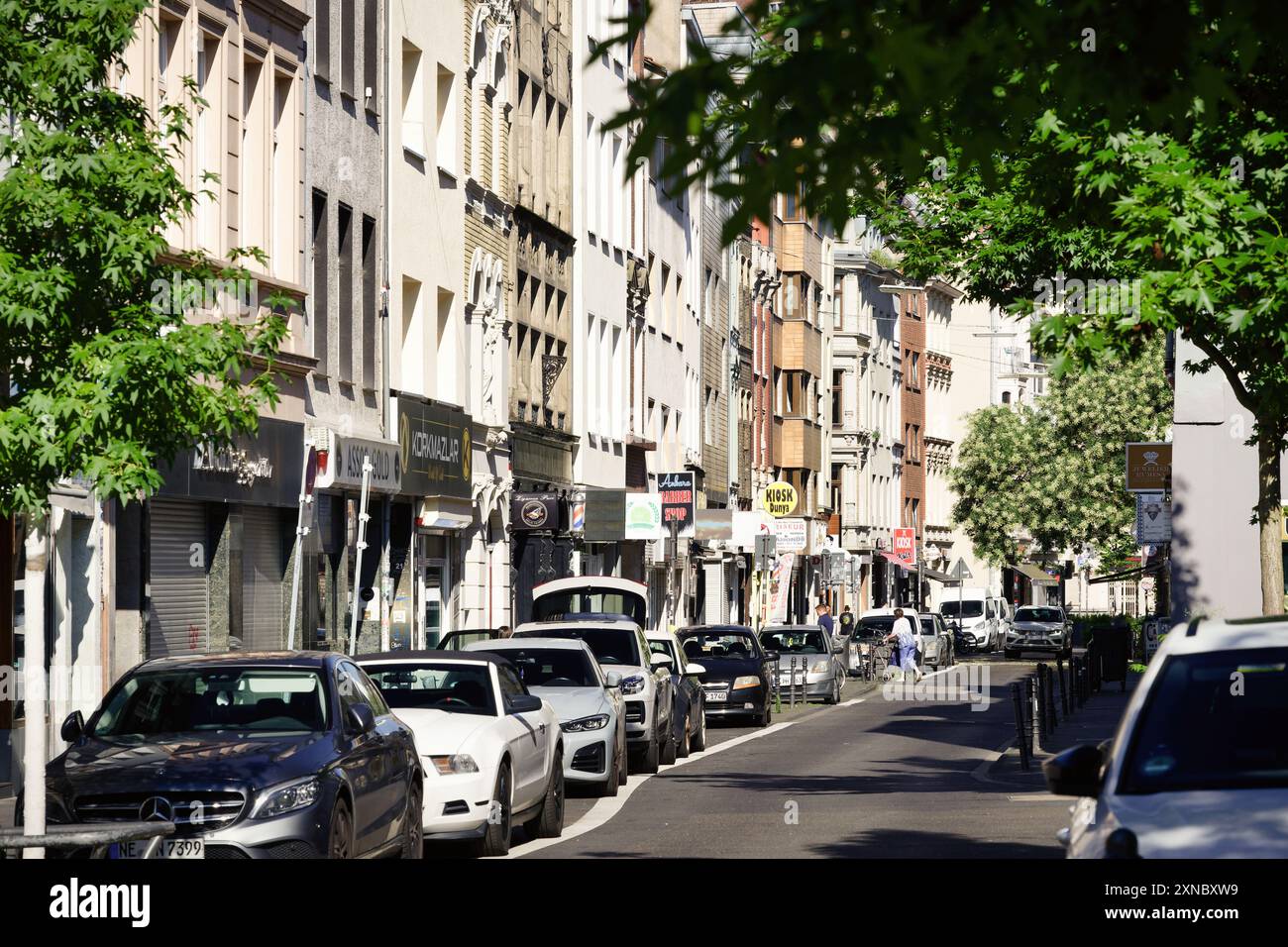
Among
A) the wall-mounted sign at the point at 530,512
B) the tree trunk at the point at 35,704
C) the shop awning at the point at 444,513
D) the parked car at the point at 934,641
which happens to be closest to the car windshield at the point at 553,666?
the tree trunk at the point at 35,704

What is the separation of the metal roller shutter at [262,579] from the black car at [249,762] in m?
13.6

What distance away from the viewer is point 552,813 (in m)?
18.3

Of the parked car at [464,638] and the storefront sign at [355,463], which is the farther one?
the storefront sign at [355,463]

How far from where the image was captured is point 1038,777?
24.2m

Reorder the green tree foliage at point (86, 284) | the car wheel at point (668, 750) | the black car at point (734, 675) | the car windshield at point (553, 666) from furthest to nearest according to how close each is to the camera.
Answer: the black car at point (734, 675), the car wheel at point (668, 750), the car windshield at point (553, 666), the green tree foliage at point (86, 284)

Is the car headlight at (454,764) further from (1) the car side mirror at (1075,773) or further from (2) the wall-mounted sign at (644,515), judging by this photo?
(2) the wall-mounted sign at (644,515)

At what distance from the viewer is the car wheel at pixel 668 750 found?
90.6 feet

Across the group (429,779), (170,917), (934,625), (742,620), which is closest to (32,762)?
(170,917)

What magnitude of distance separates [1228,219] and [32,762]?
10.1 m

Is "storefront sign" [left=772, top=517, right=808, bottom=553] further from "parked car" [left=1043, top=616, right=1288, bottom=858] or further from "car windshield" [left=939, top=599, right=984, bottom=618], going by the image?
"parked car" [left=1043, top=616, right=1288, bottom=858]

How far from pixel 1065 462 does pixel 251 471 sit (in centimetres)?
6322

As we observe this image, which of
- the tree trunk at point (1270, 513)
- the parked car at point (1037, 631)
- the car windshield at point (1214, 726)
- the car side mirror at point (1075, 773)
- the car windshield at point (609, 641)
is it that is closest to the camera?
the car windshield at point (1214, 726)

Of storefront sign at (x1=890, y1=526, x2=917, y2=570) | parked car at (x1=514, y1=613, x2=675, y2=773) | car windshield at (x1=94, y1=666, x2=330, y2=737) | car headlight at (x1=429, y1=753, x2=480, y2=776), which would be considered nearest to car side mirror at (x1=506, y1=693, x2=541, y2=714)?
car headlight at (x1=429, y1=753, x2=480, y2=776)

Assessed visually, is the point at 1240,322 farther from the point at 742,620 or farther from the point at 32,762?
the point at 742,620
